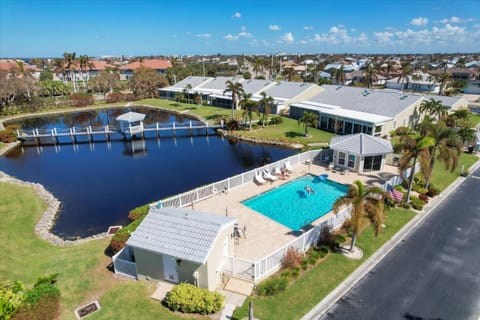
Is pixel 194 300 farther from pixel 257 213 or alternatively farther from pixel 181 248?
pixel 257 213

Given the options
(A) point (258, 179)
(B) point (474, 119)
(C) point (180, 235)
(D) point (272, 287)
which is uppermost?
(C) point (180, 235)

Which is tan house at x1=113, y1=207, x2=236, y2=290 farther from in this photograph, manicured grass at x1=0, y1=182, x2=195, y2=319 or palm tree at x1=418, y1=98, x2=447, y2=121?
palm tree at x1=418, y1=98, x2=447, y2=121

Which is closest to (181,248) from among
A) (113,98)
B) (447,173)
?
(447,173)

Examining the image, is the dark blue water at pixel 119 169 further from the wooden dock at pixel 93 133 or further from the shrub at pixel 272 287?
the shrub at pixel 272 287

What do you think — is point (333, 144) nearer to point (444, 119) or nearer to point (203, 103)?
point (444, 119)

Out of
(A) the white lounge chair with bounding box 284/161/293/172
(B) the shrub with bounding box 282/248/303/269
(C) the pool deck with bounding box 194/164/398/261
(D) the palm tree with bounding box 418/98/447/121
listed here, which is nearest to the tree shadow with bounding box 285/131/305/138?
(C) the pool deck with bounding box 194/164/398/261

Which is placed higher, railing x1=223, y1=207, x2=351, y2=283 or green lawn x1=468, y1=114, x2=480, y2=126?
green lawn x1=468, y1=114, x2=480, y2=126

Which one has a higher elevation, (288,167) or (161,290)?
(288,167)
